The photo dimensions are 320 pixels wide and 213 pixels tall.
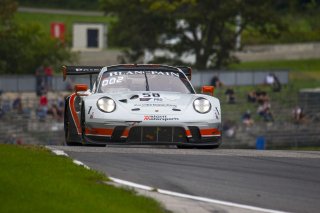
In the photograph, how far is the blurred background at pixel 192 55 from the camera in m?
35.5

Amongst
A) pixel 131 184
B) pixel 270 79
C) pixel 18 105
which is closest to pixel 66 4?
pixel 270 79

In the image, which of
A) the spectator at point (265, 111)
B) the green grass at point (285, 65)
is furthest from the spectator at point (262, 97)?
the green grass at point (285, 65)

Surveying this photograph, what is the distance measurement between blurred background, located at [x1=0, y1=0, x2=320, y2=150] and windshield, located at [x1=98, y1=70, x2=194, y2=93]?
1520 cm

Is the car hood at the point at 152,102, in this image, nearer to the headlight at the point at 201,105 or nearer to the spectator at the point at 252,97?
the headlight at the point at 201,105

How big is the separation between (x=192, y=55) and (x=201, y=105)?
42.4 metres

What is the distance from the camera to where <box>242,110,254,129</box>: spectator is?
36.0 metres

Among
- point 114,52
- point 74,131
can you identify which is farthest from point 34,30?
point 74,131

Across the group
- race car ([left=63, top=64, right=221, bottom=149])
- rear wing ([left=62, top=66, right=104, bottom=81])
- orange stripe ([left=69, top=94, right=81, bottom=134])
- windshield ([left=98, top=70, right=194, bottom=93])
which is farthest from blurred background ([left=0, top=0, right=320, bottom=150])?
race car ([left=63, top=64, right=221, bottom=149])

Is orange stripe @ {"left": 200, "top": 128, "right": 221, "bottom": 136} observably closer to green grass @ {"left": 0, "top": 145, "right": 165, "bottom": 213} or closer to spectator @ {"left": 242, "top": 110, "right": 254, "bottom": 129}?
green grass @ {"left": 0, "top": 145, "right": 165, "bottom": 213}

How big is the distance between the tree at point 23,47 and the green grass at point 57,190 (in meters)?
36.9

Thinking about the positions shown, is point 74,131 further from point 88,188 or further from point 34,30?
point 34,30

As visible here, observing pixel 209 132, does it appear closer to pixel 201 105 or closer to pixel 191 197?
pixel 201 105

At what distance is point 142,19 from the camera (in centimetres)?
5569

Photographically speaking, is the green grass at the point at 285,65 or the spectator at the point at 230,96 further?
the green grass at the point at 285,65
